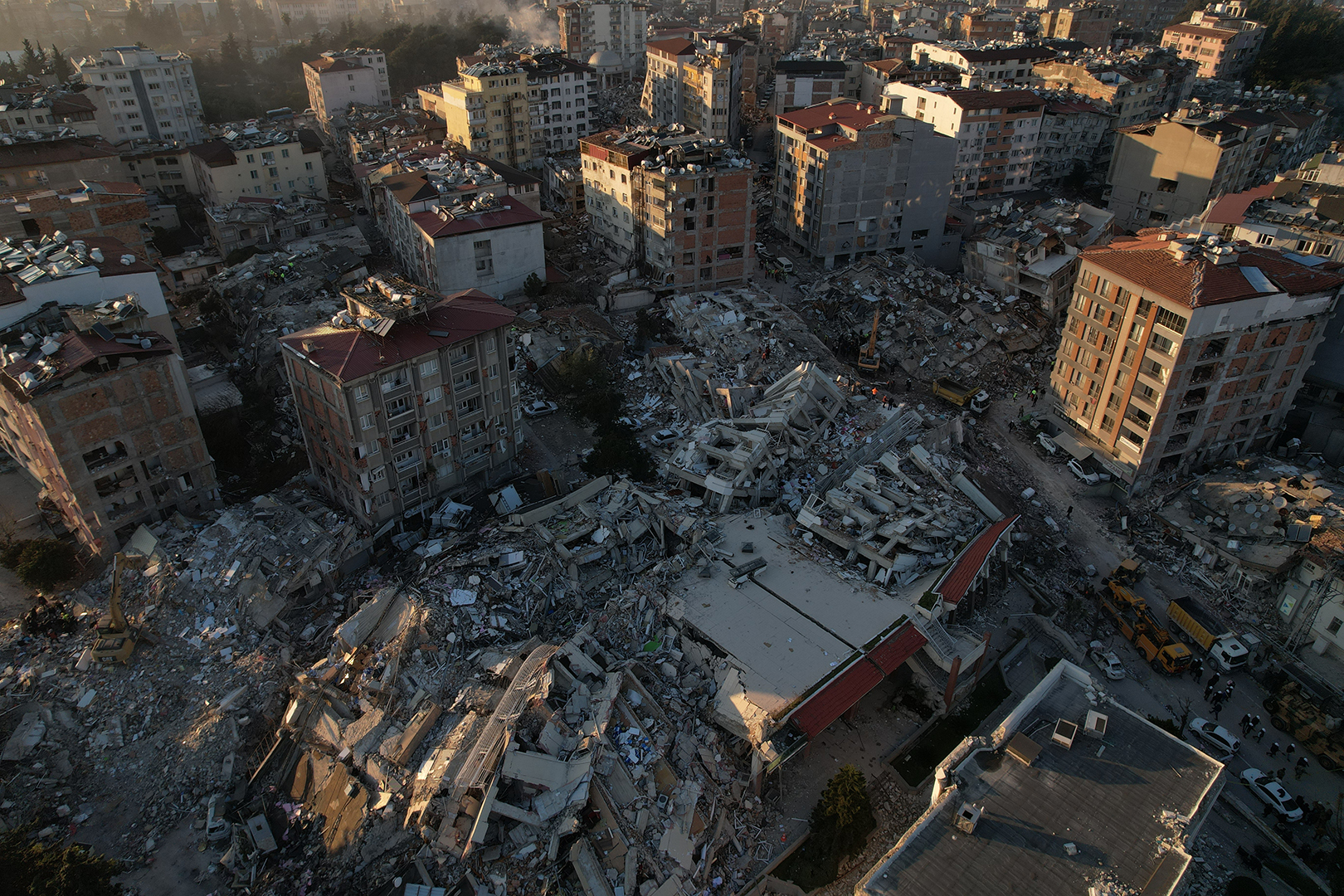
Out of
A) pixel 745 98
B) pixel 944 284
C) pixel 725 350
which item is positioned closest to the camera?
pixel 725 350

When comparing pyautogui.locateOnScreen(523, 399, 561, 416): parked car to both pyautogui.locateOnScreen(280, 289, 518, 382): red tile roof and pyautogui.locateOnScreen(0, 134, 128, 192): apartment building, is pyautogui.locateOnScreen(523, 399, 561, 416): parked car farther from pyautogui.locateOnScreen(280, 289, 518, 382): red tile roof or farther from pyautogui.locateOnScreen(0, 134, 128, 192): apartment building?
pyautogui.locateOnScreen(0, 134, 128, 192): apartment building

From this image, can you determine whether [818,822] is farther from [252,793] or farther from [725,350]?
[725,350]

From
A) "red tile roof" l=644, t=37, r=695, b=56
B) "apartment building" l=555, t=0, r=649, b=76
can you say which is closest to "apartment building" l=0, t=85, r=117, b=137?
"red tile roof" l=644, t=37, r=695, b=56

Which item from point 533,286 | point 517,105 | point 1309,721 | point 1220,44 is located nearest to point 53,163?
point 533,286

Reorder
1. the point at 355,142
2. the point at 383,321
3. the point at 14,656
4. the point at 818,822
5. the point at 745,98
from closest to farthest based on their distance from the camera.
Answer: the point at 818,822
the point at 14,656
the point at 383,321
the point at 355,142
the point at 745,98

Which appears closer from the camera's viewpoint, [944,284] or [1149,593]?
[1149,593]

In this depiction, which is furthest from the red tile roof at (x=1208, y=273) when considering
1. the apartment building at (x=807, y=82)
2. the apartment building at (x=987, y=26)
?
the apartment building at (x=987, y=26)

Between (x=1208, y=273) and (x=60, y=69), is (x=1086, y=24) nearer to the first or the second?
(x=1208, y=273)

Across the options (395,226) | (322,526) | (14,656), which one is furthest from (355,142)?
(14,656)

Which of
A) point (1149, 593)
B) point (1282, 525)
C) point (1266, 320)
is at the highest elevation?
point (1266, 320)
